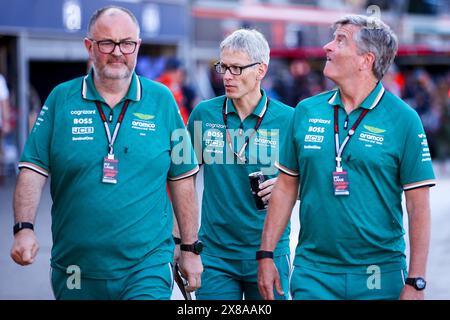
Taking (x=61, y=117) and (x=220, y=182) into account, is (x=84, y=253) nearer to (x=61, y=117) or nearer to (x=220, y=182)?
(x=61, y=117)

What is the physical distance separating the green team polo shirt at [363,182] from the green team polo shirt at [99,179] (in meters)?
0.75

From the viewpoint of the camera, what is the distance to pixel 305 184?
4.59m

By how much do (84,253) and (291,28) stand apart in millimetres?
29771

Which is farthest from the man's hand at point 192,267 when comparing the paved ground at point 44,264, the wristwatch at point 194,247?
the paved ground at point 44,264

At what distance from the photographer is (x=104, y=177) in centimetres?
452

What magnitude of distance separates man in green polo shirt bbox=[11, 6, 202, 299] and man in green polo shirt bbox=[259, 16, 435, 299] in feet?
2.37

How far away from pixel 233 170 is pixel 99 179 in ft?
4.16

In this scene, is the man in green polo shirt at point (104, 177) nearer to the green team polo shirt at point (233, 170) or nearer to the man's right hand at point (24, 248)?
the man's right hand at point (24, 248)

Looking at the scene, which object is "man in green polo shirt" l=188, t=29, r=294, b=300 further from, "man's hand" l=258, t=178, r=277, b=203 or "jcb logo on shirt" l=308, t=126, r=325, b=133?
"jcb logo on shirt" l=308, t=126, r=325, b=133

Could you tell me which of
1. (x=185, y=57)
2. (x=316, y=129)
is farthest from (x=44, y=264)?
(x=185, y=57)

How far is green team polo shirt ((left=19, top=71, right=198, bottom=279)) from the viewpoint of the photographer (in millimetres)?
4543

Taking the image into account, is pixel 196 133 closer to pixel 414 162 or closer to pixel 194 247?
pixel 194 247

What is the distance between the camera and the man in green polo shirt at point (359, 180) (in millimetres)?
4449
